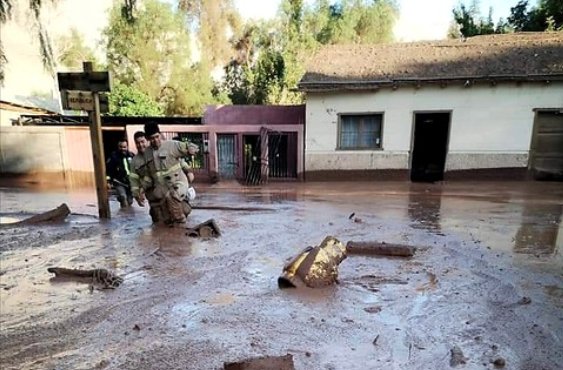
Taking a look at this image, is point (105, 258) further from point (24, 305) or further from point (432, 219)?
point (432, 219)

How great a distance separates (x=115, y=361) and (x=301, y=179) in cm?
1138

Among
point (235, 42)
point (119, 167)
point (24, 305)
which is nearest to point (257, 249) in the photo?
point (24, 305)

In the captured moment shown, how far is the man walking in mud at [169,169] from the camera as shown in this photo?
5918mm

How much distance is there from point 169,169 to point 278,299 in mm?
3395

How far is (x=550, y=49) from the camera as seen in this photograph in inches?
501

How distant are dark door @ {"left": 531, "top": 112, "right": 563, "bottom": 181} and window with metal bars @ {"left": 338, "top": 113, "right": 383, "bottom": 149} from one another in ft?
16.7

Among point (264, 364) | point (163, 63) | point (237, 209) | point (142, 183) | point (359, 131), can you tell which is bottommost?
point (237, 209)

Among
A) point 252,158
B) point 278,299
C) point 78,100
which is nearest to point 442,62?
point 252,158

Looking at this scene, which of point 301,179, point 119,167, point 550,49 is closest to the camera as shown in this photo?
point 119,167

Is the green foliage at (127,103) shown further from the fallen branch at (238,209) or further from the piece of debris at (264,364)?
the piece of debris at (264,364)

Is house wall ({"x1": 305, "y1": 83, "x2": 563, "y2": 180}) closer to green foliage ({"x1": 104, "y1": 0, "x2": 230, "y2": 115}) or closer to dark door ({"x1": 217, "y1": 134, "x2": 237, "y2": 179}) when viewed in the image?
dark door ({"x1": 217, "y1": 134, "x2": 237, "y2": 179})

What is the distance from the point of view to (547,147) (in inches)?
482

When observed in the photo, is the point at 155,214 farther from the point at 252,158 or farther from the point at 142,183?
the point at 252,158

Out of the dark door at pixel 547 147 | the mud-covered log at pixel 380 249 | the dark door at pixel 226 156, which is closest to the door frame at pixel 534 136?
the dark door at pixel 547 147
